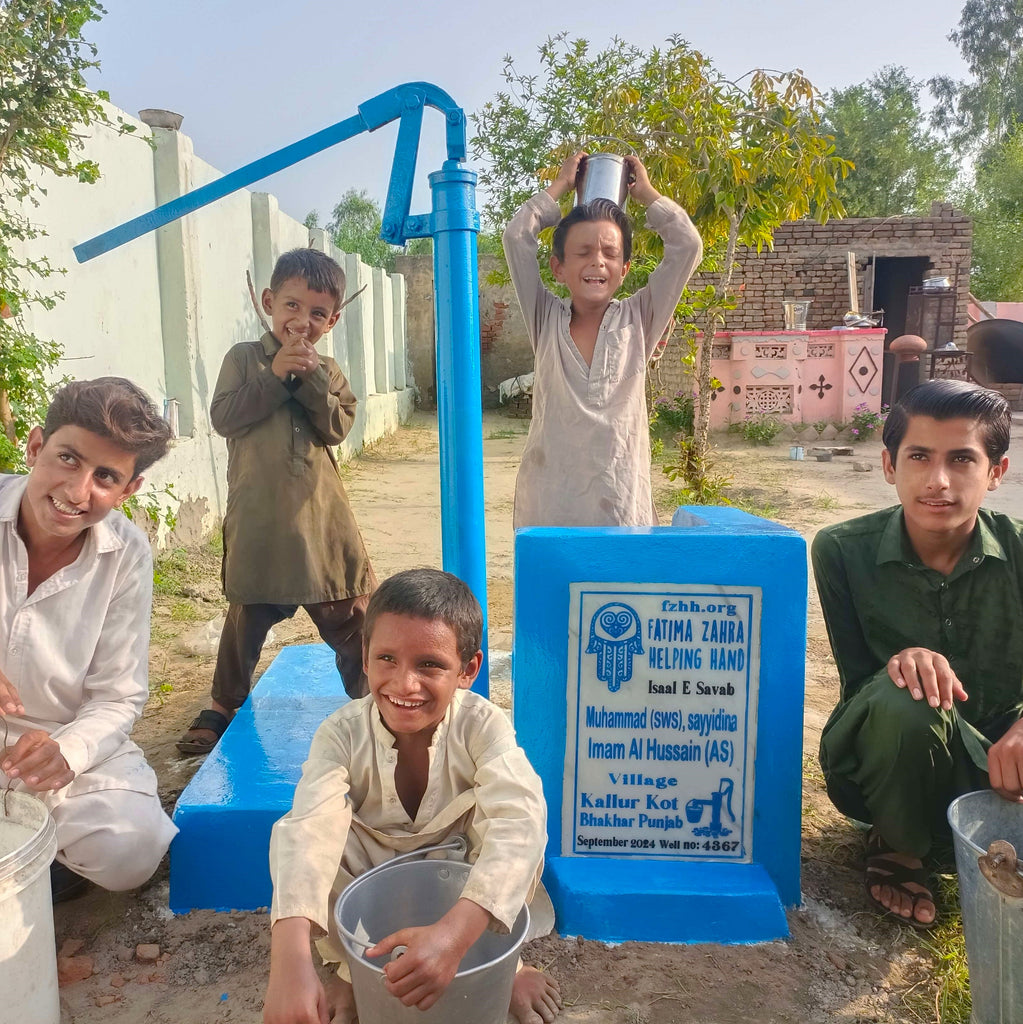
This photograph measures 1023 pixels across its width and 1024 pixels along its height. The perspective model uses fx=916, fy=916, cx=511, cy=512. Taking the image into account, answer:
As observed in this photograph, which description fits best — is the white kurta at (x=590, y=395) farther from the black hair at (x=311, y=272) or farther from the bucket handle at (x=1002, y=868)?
the bucket handle at (x=1002, y=868)

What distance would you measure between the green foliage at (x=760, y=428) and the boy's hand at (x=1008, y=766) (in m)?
10.5

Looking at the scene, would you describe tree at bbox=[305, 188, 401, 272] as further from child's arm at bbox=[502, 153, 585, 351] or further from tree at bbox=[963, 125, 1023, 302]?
child's arm at bbox=[502, 153, 585, 351]

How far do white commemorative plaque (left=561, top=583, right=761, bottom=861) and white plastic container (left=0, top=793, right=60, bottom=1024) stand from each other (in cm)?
101

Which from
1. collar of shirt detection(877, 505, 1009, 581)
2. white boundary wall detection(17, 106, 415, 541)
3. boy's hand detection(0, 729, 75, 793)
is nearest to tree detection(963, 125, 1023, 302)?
white boundary wall detection(17, 106, 415, 541)

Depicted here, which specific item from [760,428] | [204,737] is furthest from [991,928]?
[760,428]

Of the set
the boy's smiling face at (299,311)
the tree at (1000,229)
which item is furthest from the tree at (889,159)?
the boy's smiling face at (299,311)

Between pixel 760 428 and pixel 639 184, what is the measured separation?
961cm

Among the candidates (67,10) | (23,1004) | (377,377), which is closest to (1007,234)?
(377,377)

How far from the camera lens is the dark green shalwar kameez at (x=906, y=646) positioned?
1.87 m

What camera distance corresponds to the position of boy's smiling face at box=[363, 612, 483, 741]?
1.58 meters

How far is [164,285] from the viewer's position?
18.0 feet

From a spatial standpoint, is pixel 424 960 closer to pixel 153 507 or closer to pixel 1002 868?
pixel 1002 868

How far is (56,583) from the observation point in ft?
6.49

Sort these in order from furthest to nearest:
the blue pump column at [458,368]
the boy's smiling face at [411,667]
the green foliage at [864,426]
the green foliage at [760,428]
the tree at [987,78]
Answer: the tree at [987,78], the green foliage at [864,426], the green foliage at [760,428], the blue pump column at [458,368], the boy's smiling face at [411,667]
